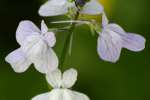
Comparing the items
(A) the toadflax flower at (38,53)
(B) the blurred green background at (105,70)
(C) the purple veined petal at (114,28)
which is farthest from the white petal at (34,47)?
(B) the blurred green background at (105,70)

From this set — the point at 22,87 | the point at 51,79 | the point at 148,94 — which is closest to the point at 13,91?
the point at 22,87

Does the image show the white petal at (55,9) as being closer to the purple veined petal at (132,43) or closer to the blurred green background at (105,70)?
the purple veined petal at (132,43)

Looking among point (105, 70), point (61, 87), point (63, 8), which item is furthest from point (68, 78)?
point (105, 70)

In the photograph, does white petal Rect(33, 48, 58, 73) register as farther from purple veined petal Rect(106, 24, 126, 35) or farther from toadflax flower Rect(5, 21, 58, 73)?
purple veined petal Rect(106, 24, 126, 35)

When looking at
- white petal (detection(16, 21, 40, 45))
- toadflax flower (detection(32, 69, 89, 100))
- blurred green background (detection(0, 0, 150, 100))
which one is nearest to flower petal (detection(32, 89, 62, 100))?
toadflax flower (detection(32, 69, 89, 100))

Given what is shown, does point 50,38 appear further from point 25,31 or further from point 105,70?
point 105,70

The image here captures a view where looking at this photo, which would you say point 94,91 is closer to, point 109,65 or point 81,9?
point 109,65
